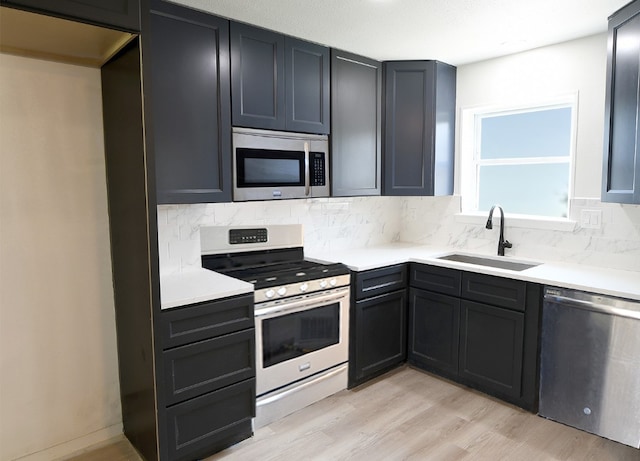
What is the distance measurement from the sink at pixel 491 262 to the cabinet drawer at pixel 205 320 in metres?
1.76

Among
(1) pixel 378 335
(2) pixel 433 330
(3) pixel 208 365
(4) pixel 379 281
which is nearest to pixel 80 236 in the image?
(3) pixel 208 365

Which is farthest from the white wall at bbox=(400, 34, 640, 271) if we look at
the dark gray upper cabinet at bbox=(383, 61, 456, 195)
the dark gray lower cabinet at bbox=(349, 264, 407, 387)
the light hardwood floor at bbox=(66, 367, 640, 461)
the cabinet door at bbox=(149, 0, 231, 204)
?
the cabinet door at bbox=(149, 0, 231, 204)

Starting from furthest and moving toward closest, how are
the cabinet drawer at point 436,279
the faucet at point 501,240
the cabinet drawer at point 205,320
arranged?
the faucet at point 501,240 → the cabinet drawer at point 436,279 → the cabinet drawer at point 205,320

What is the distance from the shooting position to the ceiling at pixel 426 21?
7.52 ft

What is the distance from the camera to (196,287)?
7.60ft

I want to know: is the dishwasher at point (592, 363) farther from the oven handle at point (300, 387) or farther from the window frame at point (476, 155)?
the oven handle at point (300, 387)

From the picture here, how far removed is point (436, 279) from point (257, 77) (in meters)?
1.85

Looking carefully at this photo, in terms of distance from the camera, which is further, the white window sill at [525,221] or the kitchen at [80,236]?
the white window sill at [525,221]

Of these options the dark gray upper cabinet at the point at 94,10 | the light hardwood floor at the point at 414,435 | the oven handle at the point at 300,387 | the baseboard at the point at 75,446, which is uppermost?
the dark gray upper cabinet at the point at 94,10

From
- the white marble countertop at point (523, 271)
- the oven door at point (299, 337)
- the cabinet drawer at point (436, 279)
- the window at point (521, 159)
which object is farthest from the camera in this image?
the window at point (521, 159)

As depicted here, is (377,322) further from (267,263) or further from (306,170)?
(306,170)

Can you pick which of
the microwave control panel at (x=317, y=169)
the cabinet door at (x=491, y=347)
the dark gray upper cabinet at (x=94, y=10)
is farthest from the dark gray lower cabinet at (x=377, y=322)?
the dark gray upper cabinet at (x=94, y=10)

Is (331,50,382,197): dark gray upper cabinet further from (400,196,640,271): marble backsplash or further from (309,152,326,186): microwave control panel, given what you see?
(400,196,640,271): marble backsplash

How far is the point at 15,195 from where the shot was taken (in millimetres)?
2111
